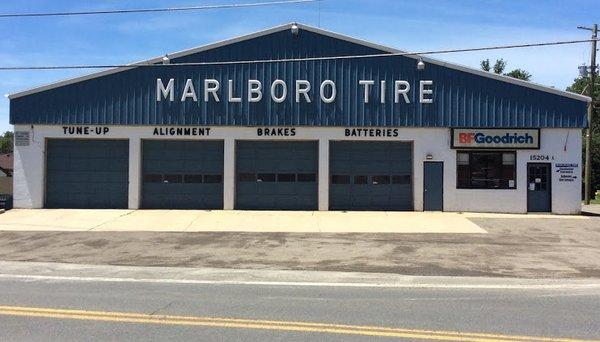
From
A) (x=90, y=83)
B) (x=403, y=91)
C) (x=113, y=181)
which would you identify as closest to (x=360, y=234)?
(x=403, y=91)

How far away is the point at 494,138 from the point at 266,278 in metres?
15.4

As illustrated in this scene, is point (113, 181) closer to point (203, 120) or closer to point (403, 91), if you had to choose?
point (203, 120)

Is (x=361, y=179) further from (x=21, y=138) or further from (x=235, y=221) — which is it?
(x=21, y=138)

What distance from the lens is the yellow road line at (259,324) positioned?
6297 mm

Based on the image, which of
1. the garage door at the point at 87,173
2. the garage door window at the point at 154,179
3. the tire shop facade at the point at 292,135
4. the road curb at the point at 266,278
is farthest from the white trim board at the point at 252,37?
the road curb at the point at 266,278

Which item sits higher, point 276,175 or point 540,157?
point 540,157

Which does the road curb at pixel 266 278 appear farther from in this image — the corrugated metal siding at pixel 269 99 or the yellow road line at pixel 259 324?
the corrugated metal siding at pixel 269 99

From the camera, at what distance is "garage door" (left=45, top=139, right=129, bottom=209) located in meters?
23.5

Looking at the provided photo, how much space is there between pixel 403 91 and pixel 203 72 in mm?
7977

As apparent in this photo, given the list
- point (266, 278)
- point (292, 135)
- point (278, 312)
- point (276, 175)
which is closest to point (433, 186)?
point (292, 135)

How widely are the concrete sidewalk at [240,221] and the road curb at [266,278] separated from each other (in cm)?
669

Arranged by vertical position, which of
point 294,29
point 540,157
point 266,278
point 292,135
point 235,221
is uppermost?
point 294,29

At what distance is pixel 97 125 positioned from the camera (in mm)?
23375

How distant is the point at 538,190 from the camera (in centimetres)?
2303
